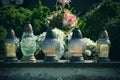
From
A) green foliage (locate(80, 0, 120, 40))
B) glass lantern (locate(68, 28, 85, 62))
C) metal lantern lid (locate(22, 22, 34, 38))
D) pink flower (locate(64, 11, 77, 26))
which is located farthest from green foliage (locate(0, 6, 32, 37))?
glass lantern (locate(68, 28, 85, 62))

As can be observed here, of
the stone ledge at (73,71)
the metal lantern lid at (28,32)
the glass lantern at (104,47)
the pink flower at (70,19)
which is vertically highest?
the pink flower at (70,19)

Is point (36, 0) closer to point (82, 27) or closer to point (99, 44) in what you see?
point (82, 27)

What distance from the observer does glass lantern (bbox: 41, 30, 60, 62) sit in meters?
9.23

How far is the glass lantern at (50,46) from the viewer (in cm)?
923

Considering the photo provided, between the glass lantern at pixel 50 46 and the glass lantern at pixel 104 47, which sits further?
the glass lantern at pixel 104 47

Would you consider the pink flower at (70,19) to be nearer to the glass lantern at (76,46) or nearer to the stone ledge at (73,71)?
the glass lantern at (76,46)

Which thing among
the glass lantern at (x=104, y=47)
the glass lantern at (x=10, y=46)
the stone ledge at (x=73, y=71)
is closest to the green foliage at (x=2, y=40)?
the glass lantern at (x=10, y=46)

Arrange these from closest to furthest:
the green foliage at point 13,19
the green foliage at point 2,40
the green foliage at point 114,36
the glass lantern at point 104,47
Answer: the glass lantern at point 104,47, the green foliage at point 114,36, the green foliage at point 2,40, the green foliage at point 13,19

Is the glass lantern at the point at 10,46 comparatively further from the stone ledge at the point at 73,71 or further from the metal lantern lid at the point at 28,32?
the stone ledge at the point at 73,71

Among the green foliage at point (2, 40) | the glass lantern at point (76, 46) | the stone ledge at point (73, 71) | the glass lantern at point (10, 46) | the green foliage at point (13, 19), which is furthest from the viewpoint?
the green foliage at point (13, 19)

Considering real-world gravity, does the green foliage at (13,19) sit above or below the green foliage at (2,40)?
above

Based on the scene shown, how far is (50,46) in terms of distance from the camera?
9227 millimetres

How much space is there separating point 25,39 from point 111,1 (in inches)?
161

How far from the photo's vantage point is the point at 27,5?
1831 centimetres
